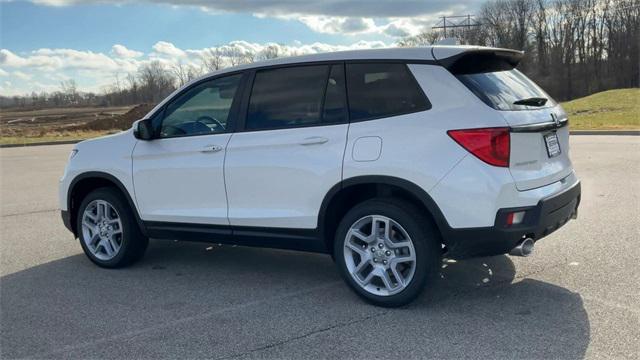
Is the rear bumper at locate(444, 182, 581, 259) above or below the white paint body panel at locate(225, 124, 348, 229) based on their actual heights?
below

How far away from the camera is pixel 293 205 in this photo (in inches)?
182

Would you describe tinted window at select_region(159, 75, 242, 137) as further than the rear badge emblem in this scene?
Yes

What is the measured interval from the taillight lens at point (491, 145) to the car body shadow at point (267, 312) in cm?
110

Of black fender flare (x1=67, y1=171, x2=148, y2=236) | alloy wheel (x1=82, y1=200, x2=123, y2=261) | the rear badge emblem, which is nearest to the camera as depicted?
the rear badge emblem

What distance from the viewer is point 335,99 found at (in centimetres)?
454

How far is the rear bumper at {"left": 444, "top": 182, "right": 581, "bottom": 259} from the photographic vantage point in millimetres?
3896

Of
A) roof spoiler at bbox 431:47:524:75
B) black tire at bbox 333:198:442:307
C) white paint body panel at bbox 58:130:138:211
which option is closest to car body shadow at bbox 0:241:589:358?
black tire at bbox 333:198:442:307

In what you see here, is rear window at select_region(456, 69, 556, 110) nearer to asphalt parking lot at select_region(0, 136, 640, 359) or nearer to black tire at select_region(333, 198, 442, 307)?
black tire at select_region(333, 198, 442, 307)

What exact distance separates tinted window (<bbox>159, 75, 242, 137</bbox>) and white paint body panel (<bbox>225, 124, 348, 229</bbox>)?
334 millimetres

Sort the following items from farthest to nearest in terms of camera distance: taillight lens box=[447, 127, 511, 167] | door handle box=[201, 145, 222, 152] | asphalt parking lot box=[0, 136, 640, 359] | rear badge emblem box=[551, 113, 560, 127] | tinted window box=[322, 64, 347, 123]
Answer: door handle box=[201, 145, 222, 152], tinted window box=[322, 64, 347, 123], rear badge emblem box=[551, 113, 560, 127], taillight lens box=[447, 127, 511, 167], asphalt parking lot box=[0, 136, 640, 359]

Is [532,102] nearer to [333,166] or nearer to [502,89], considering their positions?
[502,89]

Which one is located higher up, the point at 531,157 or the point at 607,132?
the point at 531,157

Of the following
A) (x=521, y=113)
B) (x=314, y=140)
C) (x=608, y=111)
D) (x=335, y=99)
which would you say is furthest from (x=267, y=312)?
(x=608, y=111)

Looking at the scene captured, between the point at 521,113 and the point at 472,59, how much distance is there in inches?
21.1
